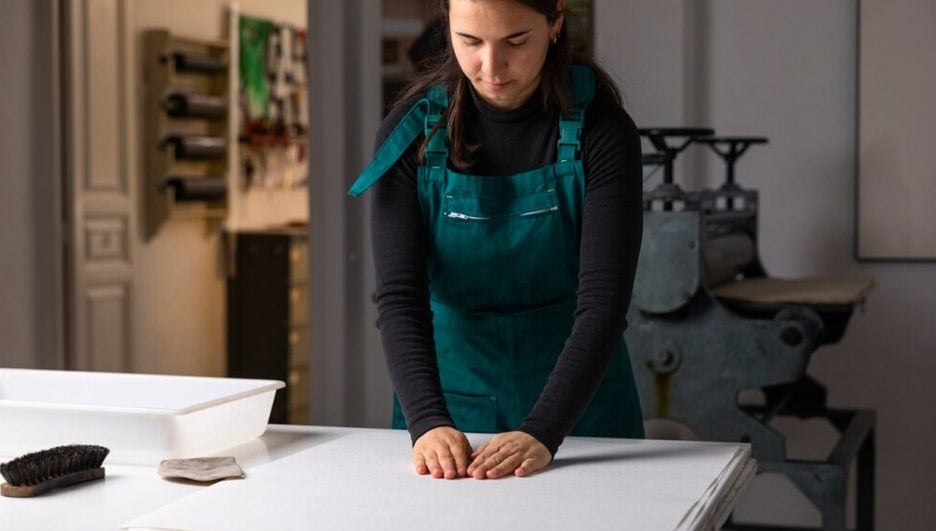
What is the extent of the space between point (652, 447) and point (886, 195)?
2231mm

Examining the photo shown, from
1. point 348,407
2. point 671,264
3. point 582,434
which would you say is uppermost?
point 671,264

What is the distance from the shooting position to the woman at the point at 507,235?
5.46 ft

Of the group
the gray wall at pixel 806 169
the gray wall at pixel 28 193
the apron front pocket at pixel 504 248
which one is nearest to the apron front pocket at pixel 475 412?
the apron front pocket at pixel 504 248

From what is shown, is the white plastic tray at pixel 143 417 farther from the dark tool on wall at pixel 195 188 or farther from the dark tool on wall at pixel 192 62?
the dark tool on wall at pixel 192 62

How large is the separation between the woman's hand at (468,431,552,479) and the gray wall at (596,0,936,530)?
2.36 meters

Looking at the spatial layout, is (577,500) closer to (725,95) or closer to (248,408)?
(248,408)

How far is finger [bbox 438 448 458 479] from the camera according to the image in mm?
1440

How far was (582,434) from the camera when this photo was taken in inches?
78.7

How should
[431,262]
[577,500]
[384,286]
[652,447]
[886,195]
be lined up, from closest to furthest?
[577,500] → [652,447] → [384,286] → [431,262] → [886,195]

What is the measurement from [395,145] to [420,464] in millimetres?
531

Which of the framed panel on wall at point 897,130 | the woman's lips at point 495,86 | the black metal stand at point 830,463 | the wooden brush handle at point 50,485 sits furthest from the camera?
the framed panel on wall at point 897,130

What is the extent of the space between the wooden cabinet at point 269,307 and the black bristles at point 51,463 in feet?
14.8

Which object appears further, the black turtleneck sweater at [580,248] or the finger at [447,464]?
the black turtleneck sweater at [580,248]

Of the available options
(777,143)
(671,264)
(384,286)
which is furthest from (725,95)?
(384,286)
